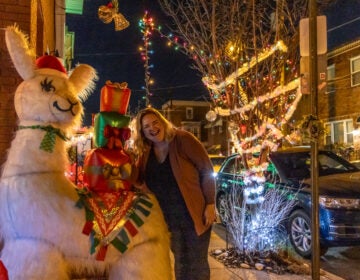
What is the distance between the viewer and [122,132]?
117 inches

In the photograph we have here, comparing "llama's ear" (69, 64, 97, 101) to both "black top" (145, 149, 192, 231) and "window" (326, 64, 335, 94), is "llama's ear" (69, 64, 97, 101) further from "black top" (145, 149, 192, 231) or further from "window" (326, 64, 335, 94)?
"window" (326, 64, 335, 94)

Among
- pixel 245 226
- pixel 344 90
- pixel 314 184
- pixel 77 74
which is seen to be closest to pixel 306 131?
pixel 314 184

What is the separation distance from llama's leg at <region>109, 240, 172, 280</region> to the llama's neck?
2.22 feet

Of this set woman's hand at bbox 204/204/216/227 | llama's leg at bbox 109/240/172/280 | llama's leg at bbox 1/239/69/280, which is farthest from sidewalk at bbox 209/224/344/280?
llama's leg at bbox 1/239/69/280

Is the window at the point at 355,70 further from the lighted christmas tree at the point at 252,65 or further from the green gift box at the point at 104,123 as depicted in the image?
the green gift box at the point at 104,123

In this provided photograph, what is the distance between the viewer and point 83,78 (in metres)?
2.87

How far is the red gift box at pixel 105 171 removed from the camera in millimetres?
2771

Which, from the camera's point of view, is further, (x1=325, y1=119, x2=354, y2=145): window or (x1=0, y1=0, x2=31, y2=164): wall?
(x1=325, y1=119, x2=354, y2=145): window

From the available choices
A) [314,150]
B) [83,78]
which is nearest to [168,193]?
[83,78]

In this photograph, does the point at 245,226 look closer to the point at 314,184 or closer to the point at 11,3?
the point at 314,184

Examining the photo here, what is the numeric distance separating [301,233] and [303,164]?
1.29 meters

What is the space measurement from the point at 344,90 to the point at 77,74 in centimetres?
1710

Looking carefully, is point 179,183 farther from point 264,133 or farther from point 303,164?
point 303,164

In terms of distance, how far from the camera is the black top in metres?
3.32
